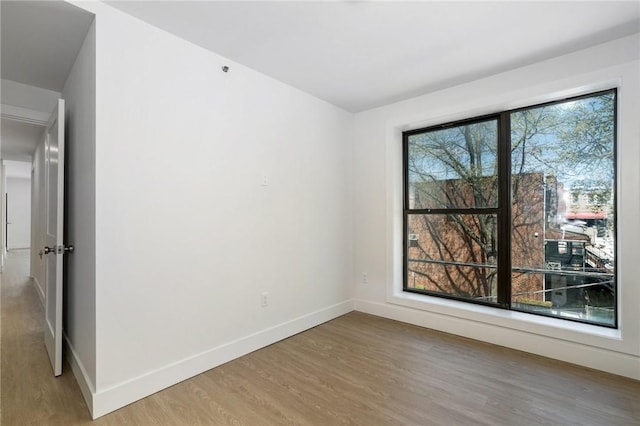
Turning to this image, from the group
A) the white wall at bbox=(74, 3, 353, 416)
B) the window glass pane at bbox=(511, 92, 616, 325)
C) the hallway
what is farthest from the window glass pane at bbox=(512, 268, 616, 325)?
the hallway

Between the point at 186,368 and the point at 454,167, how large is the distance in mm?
3203

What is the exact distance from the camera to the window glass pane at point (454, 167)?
3.05m

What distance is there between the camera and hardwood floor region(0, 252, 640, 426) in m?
1.75

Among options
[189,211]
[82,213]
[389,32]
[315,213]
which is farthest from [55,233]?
[389,32]

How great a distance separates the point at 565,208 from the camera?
2625 millimetres

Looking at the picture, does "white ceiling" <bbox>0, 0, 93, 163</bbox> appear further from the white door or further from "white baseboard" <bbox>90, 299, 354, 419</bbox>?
"white baseboard" <bbox>90, 299, 354, 419</bbox>

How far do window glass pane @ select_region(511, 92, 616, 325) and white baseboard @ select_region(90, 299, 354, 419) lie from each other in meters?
2.27

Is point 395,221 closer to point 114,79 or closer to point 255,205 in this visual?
point 255,205

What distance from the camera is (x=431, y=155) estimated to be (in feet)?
11.4

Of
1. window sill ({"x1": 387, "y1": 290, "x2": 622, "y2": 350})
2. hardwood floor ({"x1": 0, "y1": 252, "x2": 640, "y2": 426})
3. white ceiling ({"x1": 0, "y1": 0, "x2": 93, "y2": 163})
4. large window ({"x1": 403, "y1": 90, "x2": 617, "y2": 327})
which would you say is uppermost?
white ceiling ({"x1": 0, "y1": 0, "x2": 93, "y2": 163})

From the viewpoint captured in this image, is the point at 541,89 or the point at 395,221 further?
the point at 395,221

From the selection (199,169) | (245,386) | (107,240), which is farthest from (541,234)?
(107,240)

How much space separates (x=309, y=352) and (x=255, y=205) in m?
1.41

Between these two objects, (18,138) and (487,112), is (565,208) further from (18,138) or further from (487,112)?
(18,138)
